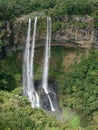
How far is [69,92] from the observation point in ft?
92.8

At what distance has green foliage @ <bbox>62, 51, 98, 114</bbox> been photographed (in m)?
26.8

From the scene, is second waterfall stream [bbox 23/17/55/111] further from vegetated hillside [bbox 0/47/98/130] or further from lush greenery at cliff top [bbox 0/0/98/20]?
lush greenery at cliff top [bbox 0/0/98/20]

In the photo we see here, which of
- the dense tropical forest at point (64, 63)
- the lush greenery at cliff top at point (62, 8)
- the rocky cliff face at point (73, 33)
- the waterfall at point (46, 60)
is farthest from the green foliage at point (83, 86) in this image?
the lush greenery at cliff top at point (62, 8)

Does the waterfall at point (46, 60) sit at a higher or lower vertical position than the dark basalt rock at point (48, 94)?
higher

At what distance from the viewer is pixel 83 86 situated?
28.0 metres

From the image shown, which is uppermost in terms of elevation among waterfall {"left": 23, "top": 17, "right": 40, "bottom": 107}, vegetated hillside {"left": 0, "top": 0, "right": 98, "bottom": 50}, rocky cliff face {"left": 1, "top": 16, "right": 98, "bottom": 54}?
vegetated hillside {"left": 0, "top": 0, "right": 98, "bottom": 50}

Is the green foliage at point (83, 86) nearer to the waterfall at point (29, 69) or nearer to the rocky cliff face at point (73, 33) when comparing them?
the rocky cliff face at point (73, 33)

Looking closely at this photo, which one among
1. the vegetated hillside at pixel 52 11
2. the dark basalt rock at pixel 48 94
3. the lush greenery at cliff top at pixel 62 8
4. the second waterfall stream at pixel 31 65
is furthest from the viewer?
the lush greenery at cliff top at pixel 62 8

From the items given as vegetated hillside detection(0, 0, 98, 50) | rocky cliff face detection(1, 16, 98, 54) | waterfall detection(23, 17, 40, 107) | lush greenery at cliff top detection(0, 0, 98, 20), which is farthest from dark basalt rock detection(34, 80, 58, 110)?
lush greenery at cliff top detection(0, 0, 98, 20)

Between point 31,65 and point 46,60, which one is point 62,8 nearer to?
point 46,60

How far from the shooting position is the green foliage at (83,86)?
88.1 feet

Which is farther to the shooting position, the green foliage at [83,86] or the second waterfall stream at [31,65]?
the second waterfall stream at [31,65]

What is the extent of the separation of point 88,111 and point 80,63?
462 centimetres

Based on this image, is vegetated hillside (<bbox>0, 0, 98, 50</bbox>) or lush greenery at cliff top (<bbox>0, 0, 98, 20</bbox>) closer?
vegetated hillside (<bbox>0, 0, 98, 50</bbox>)
